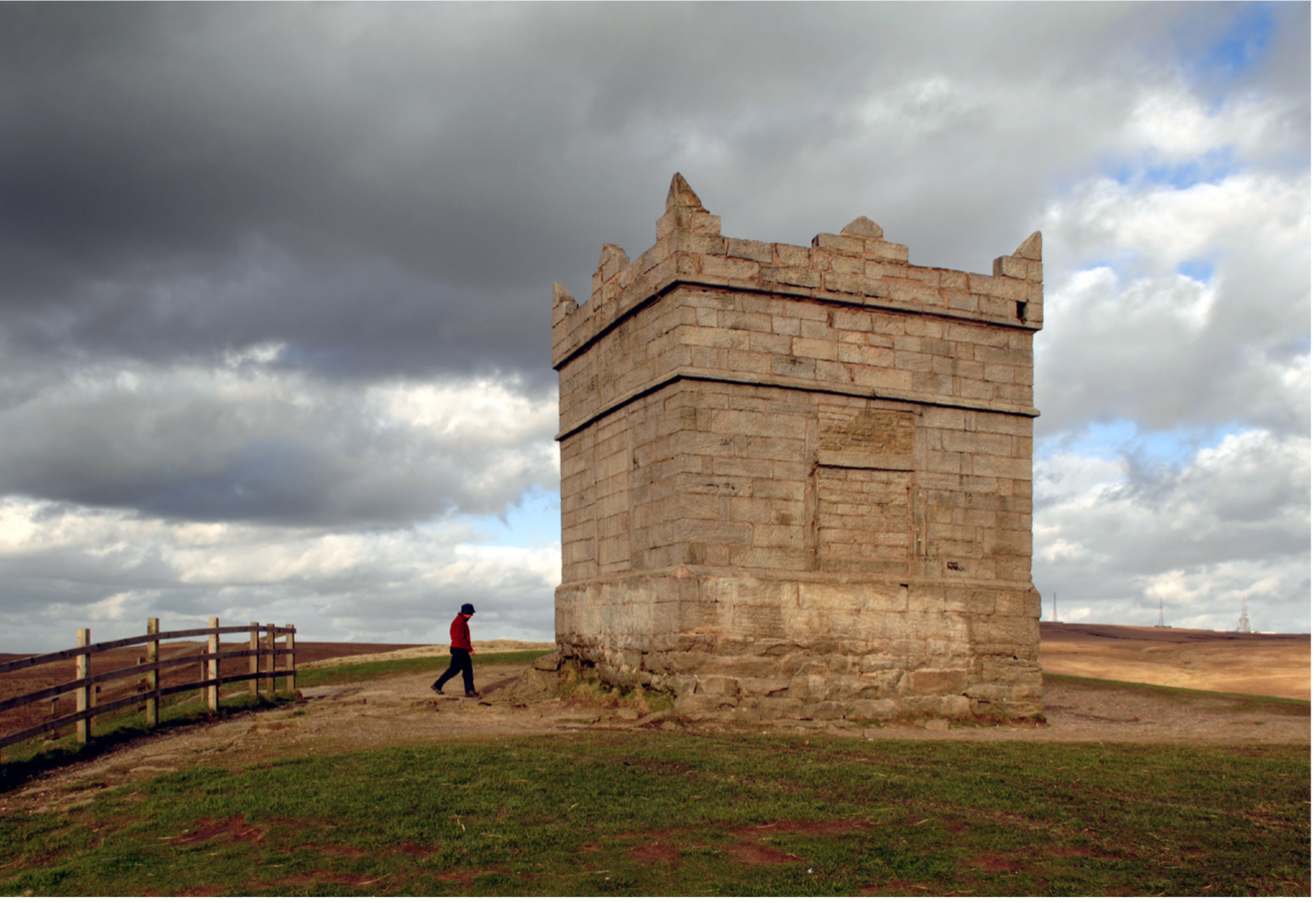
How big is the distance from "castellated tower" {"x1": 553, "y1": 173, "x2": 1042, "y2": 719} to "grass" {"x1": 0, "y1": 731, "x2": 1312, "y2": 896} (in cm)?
261

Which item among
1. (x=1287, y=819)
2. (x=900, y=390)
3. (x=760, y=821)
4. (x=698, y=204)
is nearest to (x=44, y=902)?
(x=760, y=821)

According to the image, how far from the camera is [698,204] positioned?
1359 centimetres

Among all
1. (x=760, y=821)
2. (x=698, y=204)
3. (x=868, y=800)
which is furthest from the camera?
(x=698, y=204)

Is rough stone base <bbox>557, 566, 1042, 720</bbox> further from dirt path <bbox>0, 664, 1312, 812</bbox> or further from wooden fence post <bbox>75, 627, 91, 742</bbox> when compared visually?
wooden fence post <bbox>75, 627, 91, 742</bbox>

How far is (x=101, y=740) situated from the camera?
1211 cm

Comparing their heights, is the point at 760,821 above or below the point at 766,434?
below

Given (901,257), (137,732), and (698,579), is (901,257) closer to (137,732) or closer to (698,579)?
(698,579)

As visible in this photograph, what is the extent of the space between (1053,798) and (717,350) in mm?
6726

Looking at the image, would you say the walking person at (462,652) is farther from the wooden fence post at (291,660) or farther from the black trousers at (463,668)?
the wooden fence post at (291,660)

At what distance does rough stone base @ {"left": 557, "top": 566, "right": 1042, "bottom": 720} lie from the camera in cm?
1285

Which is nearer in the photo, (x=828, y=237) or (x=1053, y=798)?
(x=1053, y=798)

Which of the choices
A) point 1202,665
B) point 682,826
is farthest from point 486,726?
point 1202,665

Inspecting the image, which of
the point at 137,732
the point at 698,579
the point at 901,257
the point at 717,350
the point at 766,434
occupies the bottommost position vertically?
the point at 137,732

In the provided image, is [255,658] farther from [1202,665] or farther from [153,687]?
[1202,665]
